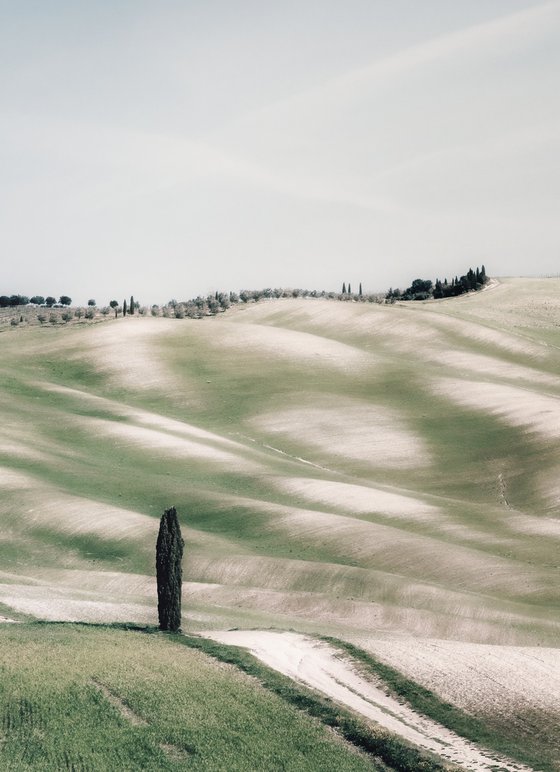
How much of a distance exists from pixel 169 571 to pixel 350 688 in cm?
1013

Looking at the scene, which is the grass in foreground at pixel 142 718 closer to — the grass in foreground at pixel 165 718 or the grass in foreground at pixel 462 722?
the grass in foreground at pixel 165 718

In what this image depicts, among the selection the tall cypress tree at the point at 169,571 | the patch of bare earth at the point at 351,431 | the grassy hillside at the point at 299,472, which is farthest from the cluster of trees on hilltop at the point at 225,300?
the tall cypress tree at the point at 169,571

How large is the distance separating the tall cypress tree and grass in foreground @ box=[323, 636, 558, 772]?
25.5ft

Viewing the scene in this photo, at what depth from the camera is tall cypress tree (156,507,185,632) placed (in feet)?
128

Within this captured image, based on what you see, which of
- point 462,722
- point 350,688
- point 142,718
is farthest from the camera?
point 350,688

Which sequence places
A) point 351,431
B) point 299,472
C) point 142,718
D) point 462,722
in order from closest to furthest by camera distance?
point 142,718 → point 462,722 → point 299,472 → point 351,431

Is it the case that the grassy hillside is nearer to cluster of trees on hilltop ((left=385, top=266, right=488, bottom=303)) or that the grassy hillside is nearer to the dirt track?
the dirt track

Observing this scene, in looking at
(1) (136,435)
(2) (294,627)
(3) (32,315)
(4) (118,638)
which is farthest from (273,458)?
(3) (32,315)

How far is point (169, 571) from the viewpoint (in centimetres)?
4009

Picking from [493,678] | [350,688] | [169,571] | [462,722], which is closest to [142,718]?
[350,688]

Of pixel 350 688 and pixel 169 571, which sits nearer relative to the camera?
pixel 350 688

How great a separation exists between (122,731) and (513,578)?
30203mm

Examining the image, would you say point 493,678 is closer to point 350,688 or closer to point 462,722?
point 462,722

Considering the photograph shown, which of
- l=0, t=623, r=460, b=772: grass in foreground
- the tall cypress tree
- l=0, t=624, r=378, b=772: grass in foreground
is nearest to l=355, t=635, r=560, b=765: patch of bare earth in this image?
l=0, t=623, r=460, b=772: grass in foreground
